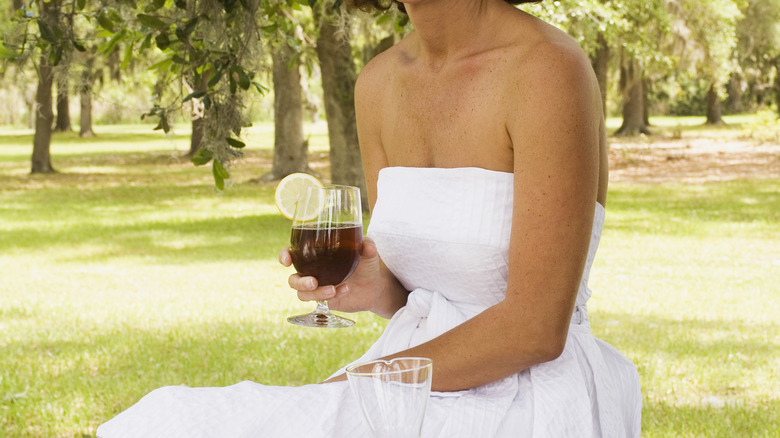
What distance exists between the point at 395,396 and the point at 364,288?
1.05 meters

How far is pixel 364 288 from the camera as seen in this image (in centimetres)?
241

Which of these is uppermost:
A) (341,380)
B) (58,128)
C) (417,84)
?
(417,84)

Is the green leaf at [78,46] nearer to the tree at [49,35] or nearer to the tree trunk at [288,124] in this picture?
the tree at [49,35]

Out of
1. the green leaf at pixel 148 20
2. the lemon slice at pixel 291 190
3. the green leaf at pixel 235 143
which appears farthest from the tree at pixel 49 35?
the lemon slice at pixel 291 190

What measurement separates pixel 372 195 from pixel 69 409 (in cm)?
350

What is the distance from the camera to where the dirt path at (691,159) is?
20.7m

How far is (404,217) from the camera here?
226 centimetres

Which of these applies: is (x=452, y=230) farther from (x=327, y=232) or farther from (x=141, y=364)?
(x=141, y=364)

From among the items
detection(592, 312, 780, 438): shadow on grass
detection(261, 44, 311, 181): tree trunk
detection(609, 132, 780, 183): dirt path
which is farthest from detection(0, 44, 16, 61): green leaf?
detection(609, 132, 780, 183): dirt path

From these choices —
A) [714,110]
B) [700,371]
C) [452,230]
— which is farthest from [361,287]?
[714,110]

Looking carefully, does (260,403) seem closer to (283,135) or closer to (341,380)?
(341,380)

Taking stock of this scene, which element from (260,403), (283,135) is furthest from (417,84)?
(283,135)

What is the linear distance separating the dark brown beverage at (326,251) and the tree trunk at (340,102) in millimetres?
10614

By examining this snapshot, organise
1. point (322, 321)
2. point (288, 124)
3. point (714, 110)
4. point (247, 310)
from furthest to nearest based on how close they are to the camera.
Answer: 1. point (714, 110)
2. point (288, 124)
3. point (247, 310)
4. point (322, 321)
